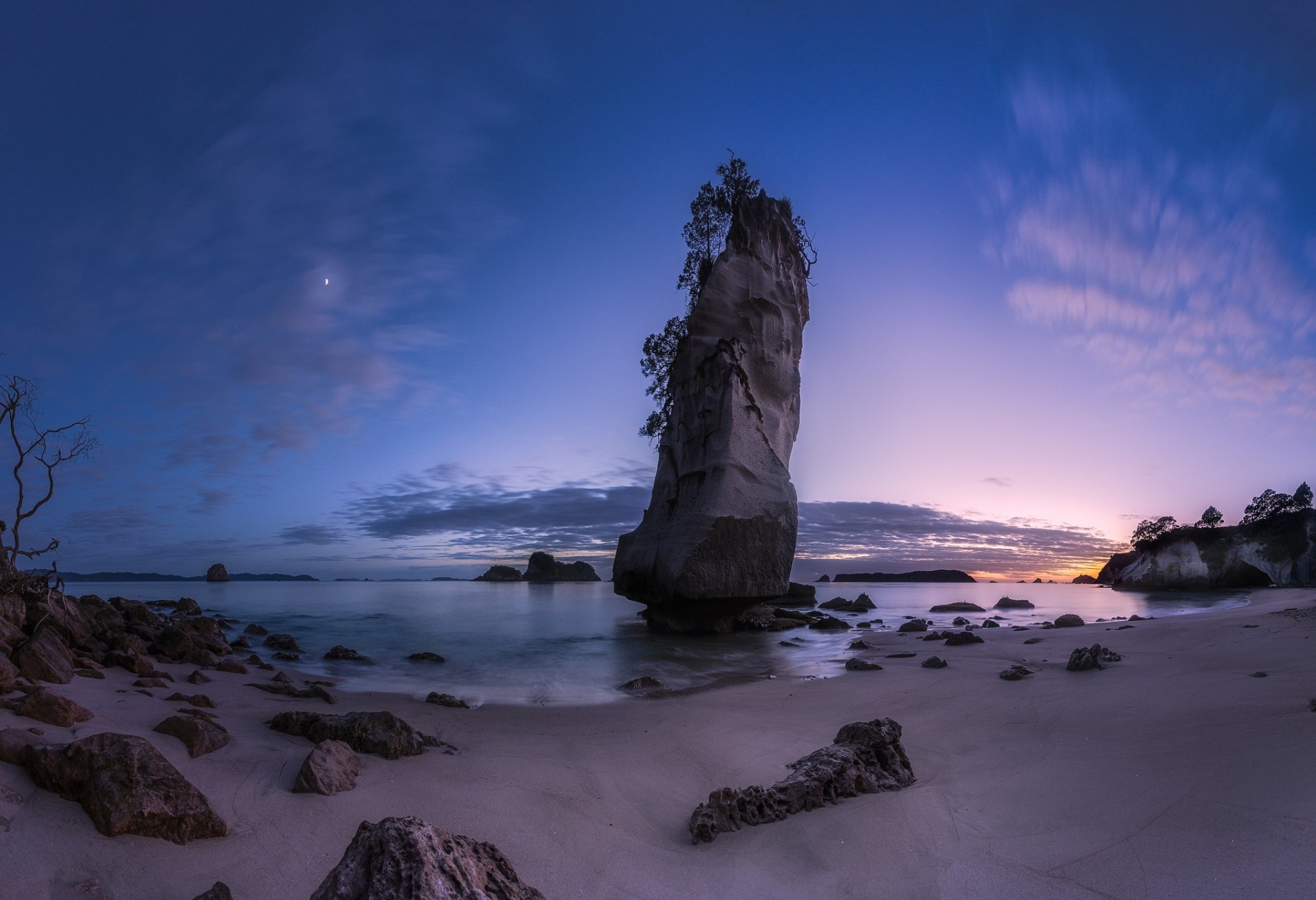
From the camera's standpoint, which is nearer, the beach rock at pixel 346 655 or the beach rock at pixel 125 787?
the beach rock at pixel 125 787

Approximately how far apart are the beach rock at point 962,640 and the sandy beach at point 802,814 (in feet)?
19.2

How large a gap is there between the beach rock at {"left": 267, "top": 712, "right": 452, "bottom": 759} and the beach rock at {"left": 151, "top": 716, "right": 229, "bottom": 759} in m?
0.72

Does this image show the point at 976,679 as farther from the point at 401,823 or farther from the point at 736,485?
the point at 736,485

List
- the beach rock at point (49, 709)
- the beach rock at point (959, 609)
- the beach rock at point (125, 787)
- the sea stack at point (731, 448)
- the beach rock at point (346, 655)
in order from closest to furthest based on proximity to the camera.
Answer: the beach rock at point (125, 787) < the beach rock at point (49, 709) < the beach rock at point (346, 655) < the sea stack at point (731, 448) < the beach rock at point (959, 609)

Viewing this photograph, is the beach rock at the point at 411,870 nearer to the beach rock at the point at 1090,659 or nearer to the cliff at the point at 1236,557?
the beach rock at the point at 1090,659

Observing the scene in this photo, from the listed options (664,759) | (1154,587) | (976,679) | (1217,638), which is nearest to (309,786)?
(664,759)

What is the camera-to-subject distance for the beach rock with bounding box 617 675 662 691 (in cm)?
1013

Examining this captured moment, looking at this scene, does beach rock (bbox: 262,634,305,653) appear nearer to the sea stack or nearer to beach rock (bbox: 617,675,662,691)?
beach rock (bbox: 617,675,662,691)

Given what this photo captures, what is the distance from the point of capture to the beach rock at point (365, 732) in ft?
16.0

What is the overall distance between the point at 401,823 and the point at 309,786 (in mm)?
2455

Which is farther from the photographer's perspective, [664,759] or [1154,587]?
[1154,587]

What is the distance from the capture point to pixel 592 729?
6.80 m

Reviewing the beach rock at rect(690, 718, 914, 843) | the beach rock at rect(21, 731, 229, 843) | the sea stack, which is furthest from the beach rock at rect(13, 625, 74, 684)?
the sea stack

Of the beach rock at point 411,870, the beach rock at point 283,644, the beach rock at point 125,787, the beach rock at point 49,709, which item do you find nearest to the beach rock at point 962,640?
the beach rock at point 411,870
